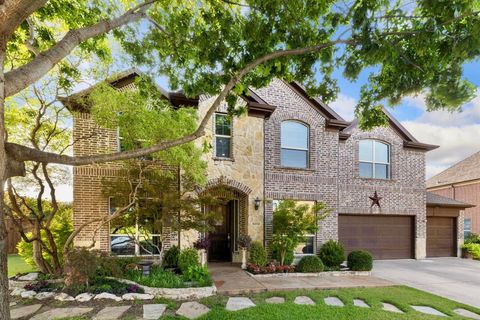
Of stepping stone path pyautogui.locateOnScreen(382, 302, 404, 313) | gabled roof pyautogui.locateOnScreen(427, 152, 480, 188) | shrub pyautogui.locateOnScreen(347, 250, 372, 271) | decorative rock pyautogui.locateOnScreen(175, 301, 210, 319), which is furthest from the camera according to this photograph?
gabled roof pyautogui.locateOnScreen(427, 152, 480, 188)

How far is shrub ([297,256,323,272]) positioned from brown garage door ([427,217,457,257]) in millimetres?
8468

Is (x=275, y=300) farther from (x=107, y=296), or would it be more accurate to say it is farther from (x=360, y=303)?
(x=107, y=296)

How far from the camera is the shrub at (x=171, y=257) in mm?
9295

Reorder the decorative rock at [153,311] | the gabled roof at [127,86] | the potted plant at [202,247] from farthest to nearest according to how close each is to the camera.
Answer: the potted plant at [202,247] → the gabled roof at [127,86] → the decorative rock at [153,311]

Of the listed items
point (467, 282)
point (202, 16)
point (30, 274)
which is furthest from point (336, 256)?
point (30, 274)

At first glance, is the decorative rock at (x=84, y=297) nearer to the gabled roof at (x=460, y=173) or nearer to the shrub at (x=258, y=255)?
the shrub at (x=258, y=255)

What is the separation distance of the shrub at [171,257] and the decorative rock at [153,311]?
274 cm

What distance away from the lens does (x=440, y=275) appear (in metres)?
10.5

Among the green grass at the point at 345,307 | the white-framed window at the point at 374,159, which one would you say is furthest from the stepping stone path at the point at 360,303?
the white-framed window at the point at 374,159

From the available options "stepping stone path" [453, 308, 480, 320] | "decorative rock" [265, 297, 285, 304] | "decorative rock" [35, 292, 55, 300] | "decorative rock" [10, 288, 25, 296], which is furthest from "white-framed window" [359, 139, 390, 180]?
"decorative rock" [10, 288, 25, 296]

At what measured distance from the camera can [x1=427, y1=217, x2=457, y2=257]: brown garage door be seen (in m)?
15.0

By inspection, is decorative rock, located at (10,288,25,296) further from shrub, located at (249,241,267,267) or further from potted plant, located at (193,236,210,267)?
shrub, located at (249,241,267,267)

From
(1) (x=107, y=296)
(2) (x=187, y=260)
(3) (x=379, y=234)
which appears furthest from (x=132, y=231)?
(3) (x=379, y=234)

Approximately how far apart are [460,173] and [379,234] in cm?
1374
